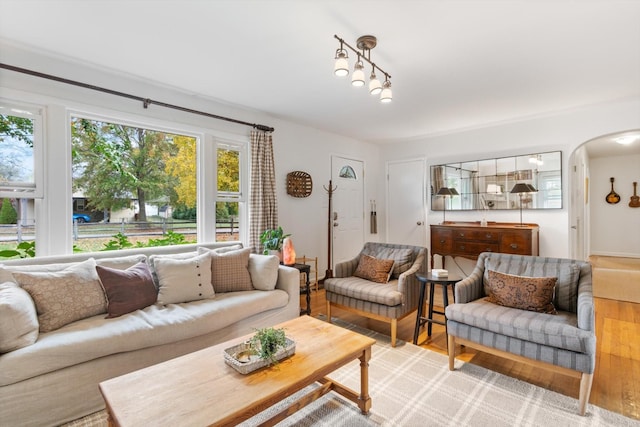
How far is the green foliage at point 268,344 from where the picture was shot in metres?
1.57

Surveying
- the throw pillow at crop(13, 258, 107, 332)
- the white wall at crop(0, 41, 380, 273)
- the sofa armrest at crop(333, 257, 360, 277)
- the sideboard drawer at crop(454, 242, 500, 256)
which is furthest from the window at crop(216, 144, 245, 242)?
the sideboard drawer at crop(454, 242, 500, 256)

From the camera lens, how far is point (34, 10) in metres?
1.94

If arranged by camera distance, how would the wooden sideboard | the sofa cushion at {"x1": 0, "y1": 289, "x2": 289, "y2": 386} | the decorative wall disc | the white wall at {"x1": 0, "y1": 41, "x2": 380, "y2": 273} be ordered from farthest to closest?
the decorative wall disc < the wooden sideboard < the white wall at {"x1": 0, "y1": 41, "x2": 380, "y2": 273} < the sofa cushion at {"x1": 0, "y1": 289, "x2": 289, "y2": 386}

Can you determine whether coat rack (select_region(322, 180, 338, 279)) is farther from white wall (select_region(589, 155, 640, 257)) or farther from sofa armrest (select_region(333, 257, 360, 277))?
white wall (select_region(589, 155, 640, 257))

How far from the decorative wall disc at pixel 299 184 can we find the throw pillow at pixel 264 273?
153 cm

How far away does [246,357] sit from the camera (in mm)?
1592

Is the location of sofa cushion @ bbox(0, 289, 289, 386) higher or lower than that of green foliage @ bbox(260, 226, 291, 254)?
lower

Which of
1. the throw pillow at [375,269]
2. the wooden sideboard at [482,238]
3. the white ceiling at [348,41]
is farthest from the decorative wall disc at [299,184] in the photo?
the wooden sideboard at [482,238]

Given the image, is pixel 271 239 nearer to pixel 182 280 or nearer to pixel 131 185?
pixel 182 280

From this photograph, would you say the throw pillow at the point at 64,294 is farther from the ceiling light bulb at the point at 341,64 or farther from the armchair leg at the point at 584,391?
the armchair leg at the point at 584,391

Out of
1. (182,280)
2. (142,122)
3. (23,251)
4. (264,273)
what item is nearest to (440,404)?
(264,273)

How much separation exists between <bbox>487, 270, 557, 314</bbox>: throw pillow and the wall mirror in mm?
2441

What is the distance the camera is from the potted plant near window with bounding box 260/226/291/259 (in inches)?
139

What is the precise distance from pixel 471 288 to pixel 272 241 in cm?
207
